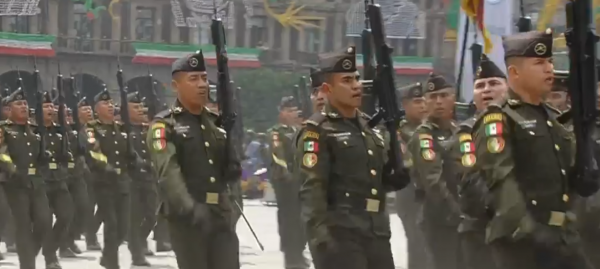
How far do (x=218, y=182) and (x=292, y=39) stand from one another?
3825 centimetres

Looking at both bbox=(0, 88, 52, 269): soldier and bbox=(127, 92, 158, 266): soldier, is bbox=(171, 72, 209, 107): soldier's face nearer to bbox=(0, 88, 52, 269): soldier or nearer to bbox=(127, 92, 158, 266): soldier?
bbox=(0, 88, 52, 269): soldier

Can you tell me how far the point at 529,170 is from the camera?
21.0 feet

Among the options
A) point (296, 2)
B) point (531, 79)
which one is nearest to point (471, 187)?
point (531, 79)

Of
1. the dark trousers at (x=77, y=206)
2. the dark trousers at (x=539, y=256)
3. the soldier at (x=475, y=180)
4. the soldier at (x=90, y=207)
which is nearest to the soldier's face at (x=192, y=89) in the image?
the soldier at (x=475, y=180)

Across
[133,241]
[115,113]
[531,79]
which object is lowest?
[133,241]

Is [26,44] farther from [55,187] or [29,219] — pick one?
[29,219]

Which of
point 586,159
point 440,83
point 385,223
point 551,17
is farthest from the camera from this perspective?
point 551,17

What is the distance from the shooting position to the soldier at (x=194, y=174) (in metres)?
8.23

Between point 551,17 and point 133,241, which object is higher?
point 551,17

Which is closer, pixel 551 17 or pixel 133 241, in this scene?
pixel 133 241

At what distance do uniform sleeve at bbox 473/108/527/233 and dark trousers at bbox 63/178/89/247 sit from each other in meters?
10.1

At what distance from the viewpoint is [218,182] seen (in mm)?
8469

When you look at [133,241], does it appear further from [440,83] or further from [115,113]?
[440,83]

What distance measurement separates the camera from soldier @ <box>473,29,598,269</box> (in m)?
6.32
